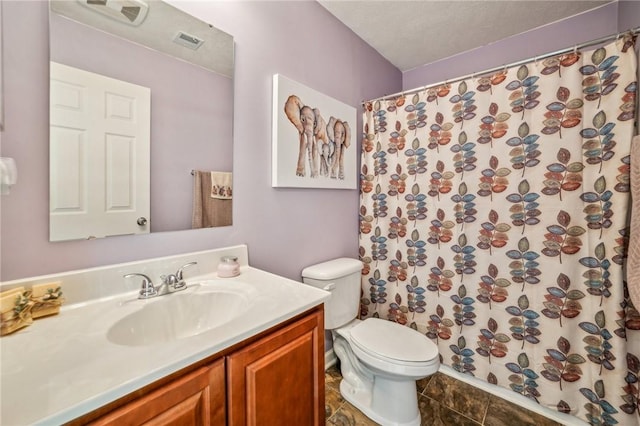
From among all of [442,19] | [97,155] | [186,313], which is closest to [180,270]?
[186,313]

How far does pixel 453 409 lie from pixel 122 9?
241 cm

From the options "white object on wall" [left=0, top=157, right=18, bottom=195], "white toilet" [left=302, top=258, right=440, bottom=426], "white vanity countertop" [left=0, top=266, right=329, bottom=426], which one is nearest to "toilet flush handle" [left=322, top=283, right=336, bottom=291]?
"white toilet" [left=302, top=258, right=440, bottom=426]

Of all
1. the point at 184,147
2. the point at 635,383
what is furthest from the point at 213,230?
the point at 635,383

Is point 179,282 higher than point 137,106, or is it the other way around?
point 137,106

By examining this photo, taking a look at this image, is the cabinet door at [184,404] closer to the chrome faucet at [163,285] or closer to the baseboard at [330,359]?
the chrome faucet at [163,285]

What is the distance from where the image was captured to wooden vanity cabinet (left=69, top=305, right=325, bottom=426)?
1.84 ft

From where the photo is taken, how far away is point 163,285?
0.98 meters

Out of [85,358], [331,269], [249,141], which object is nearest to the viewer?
[85,358]

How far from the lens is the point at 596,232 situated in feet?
4.26

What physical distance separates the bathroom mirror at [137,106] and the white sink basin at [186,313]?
0.29 metres

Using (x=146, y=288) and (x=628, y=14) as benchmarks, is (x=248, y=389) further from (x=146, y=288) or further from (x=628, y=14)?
(x=628, y=14)

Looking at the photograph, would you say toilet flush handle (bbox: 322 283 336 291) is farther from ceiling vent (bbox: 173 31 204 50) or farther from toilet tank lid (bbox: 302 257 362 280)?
ceiling vent (bbox: 173 31 204 50)

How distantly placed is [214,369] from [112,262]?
1.93ft

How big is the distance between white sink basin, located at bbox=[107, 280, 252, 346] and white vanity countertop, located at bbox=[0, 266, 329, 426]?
2.1 inches
